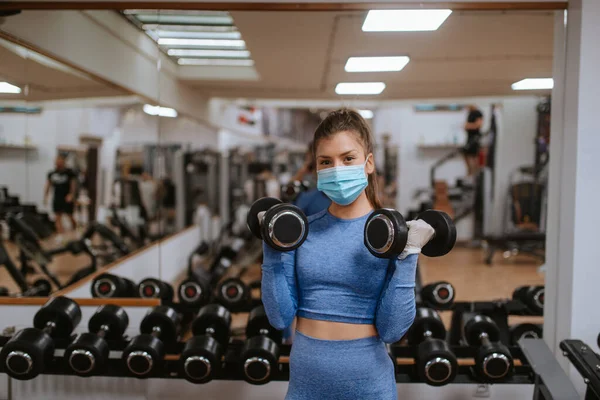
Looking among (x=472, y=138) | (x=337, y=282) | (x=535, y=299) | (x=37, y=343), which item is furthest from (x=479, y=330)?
(x=472, y=138)

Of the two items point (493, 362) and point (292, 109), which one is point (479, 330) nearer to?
point (493, 362)

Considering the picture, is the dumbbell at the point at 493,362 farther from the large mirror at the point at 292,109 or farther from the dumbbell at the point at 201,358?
the dumbbell at the point at 201,358

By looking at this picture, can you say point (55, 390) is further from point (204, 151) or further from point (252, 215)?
point (204, 151)

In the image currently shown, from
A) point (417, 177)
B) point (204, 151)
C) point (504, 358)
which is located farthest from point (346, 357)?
point (204, 151)

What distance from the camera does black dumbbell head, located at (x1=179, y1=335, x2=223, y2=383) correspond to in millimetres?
2234

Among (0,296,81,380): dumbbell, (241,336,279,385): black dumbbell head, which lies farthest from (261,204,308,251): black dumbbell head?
(0,296,81,380): dumbbell

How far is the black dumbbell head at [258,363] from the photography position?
2207 mm

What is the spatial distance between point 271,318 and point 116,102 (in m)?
4.15

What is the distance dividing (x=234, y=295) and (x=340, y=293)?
165 centimetres

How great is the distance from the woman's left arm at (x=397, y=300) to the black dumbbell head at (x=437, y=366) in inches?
37.2

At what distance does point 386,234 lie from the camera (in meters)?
1.20

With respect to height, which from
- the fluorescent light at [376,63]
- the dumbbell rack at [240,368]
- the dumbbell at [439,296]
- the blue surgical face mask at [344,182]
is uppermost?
the fluorescent light at [376,63]

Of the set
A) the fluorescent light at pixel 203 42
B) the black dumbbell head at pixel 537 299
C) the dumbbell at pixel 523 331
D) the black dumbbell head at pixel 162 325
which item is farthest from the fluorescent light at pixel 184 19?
the dumbbell at pixel 523 331

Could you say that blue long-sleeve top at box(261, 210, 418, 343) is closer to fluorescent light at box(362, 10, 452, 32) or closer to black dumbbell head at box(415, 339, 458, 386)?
black dumbbell head at box(415, 339, 458, 386)
